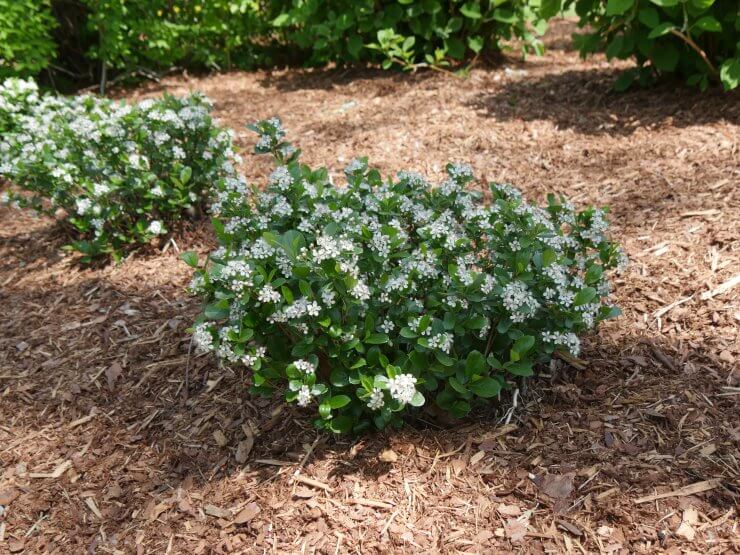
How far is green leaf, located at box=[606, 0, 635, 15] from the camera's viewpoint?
11.8ft

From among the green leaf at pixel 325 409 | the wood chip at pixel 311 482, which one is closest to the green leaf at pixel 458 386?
the green leaf at pixel 325 409

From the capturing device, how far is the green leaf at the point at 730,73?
11.5ft

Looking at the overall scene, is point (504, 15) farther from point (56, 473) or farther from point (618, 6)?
point (56, 473)

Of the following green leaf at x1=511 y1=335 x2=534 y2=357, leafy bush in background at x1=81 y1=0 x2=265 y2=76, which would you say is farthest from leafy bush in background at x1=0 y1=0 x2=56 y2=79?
green leaf at x1=511 y1=335 x2=534 y2=357

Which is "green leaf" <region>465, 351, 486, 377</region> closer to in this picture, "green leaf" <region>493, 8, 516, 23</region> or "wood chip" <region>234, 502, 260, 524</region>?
"wood chip" <region>234, 502, 260, 524</region>

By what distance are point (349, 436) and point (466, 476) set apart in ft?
1.40

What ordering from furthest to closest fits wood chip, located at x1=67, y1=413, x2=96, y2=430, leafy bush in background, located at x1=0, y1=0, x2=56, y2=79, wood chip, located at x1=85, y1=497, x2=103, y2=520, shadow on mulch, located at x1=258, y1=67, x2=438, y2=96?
shadow on mulch, located at x1=258, y1=67, x2=438, y2=96 < leafy bush in background, located at x1=0, y1=0, x2=56, y2=79 < wood chip, located at x1=67, y1=413, x2=96, y2=430 < wood chip, located at x1=85, y1=497, x2=103, y2=520

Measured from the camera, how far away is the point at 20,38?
4.86 m

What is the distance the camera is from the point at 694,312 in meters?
2.41

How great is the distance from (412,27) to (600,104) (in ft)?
6.04

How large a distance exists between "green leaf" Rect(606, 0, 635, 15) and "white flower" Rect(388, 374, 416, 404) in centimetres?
302

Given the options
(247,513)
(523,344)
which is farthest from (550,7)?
(247,513)

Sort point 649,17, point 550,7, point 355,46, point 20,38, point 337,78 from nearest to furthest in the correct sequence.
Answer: point 649,17 → point 550,7 → point 20,38 → point 355,46 → point 337,78

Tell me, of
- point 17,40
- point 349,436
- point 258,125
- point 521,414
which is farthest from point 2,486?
point 17,40
